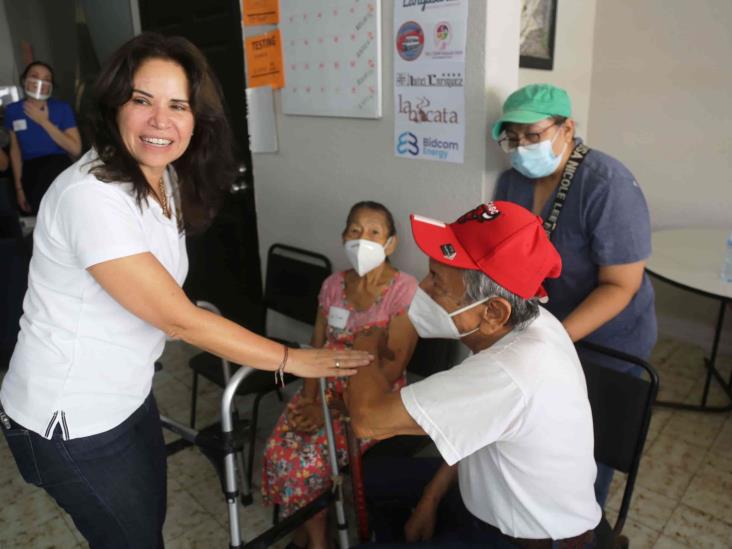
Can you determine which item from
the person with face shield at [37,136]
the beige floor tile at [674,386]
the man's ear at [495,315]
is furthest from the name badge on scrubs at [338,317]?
the person with face shield at [37,136]

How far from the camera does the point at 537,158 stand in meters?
1.53

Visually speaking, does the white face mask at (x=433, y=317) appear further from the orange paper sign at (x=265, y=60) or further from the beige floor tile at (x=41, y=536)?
the beige floor tile at (x=41, y=536)

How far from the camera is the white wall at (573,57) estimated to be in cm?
204

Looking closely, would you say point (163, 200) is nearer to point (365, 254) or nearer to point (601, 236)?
point (365, 254)

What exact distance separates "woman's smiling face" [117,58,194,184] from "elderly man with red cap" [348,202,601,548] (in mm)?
537

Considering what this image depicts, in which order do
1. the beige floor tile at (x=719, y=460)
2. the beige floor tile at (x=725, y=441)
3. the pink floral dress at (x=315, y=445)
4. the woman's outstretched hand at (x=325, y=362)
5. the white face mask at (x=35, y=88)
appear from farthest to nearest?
the white face mask at (x=35, y=88) → the beige floor tile at (x=725, y=441) → the beige floor tile at (x=719, y=460) → the pink floral dress at (x=315, y=445) → the woman's outstretched hand at (x=325, y=362)

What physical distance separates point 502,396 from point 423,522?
1.92 ft

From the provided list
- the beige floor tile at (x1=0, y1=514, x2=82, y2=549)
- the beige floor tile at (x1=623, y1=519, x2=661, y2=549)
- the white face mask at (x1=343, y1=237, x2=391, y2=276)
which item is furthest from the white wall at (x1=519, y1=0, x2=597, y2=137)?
the beige floor tile at (x1=0, y1=514, x2=82, y2=549)

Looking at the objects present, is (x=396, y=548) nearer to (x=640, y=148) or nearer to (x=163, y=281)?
(x=163, y=281)

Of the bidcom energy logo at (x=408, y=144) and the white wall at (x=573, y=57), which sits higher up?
the white wall at (x=573, y=57)

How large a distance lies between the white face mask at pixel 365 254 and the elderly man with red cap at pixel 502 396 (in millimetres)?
731

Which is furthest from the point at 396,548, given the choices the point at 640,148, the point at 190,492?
the point at 640,148

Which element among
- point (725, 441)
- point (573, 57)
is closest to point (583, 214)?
point (573, 57)

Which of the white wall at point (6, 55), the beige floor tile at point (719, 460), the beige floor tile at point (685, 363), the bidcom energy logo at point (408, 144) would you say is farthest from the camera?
the white wall at point (6, 55)
